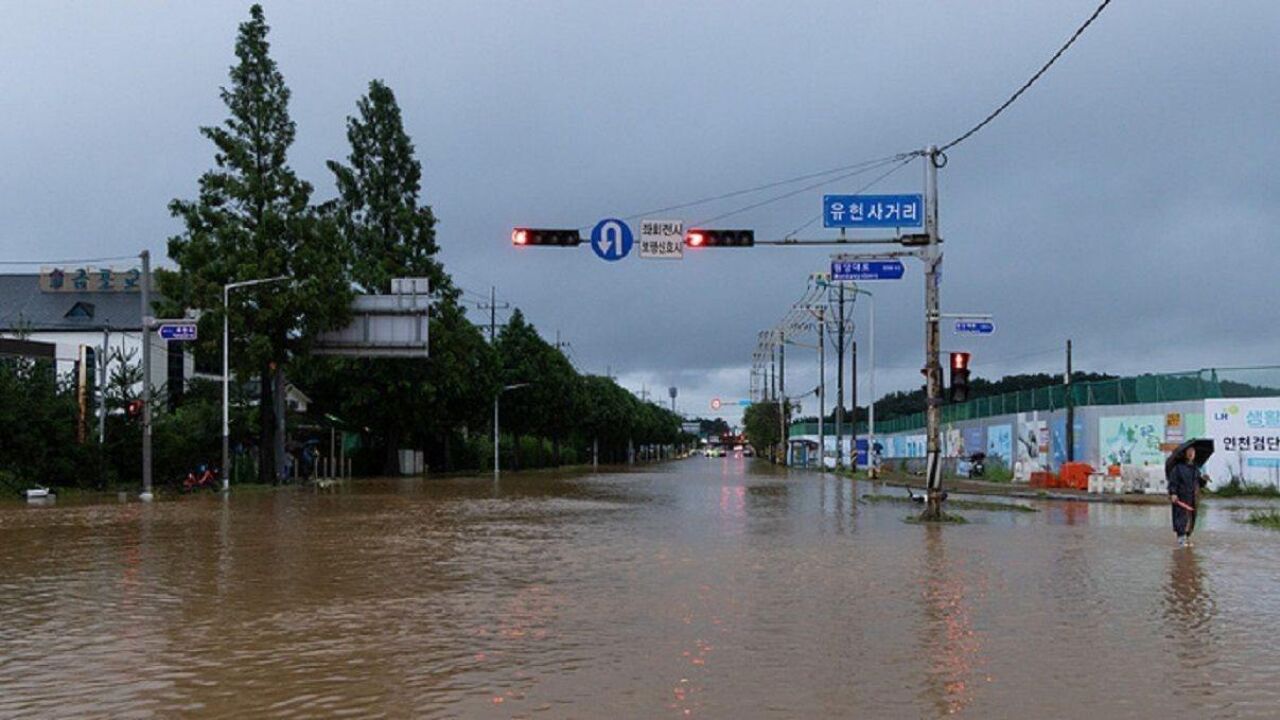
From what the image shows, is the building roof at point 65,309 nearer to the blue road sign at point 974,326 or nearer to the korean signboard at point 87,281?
the korean signboard at point 87,281

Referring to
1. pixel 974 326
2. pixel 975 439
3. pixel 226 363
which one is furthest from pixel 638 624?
pixel 975 439

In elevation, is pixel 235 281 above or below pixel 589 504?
above

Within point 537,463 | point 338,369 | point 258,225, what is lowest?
point 537,463

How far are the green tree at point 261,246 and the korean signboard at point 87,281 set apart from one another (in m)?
31.7

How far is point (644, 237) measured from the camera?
24.9 m

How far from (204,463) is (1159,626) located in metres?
47.0

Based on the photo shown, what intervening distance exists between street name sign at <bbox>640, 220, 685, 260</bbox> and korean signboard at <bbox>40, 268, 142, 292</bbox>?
2549 inches

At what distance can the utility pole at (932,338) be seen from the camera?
88.6 feet

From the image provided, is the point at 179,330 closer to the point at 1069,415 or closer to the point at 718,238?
the point at 718,238

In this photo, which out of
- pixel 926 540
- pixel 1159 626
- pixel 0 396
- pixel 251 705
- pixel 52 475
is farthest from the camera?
pixel 52 475

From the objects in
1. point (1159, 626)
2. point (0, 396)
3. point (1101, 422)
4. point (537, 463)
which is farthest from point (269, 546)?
point (537, 463)

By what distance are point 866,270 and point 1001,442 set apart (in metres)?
37.0

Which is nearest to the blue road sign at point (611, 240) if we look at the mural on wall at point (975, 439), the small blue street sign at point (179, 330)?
the small blue street sign at point (179, 330)

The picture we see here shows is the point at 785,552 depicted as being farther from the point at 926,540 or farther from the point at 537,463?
the point at 537,463
